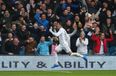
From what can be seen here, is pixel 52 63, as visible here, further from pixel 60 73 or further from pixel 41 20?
pixel 41 20

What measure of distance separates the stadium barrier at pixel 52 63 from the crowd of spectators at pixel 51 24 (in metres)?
0.64

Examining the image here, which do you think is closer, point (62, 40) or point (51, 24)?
point (62, 40)

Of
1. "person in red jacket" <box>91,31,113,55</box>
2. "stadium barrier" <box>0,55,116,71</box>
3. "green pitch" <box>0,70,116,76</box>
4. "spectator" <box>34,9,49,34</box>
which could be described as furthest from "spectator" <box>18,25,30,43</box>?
"person in red jacket" <box>91,31,113,55</box>

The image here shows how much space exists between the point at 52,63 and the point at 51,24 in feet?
8.85

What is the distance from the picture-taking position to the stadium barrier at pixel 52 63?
1945 centimetres

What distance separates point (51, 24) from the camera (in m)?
21.8

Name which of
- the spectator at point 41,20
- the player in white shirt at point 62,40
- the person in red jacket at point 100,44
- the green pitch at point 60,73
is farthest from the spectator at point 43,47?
the person in red jacket at point 100,44

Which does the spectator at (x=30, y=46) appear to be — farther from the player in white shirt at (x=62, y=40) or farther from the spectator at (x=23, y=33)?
the player in white shirt at (x=62, y=40)

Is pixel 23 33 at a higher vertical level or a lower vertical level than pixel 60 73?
higher

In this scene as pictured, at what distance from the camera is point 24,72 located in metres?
18.8

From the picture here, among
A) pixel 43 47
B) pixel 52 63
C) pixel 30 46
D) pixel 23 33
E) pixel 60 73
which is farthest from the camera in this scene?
pixel 23 33

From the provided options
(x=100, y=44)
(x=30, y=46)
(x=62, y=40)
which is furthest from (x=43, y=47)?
(x=100, y=44)

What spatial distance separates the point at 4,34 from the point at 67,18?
3.10 metres

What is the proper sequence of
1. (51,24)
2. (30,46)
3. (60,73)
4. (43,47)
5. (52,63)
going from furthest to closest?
(51,24)
(30,46)
(43,47)
(52,63)
(60,73)
